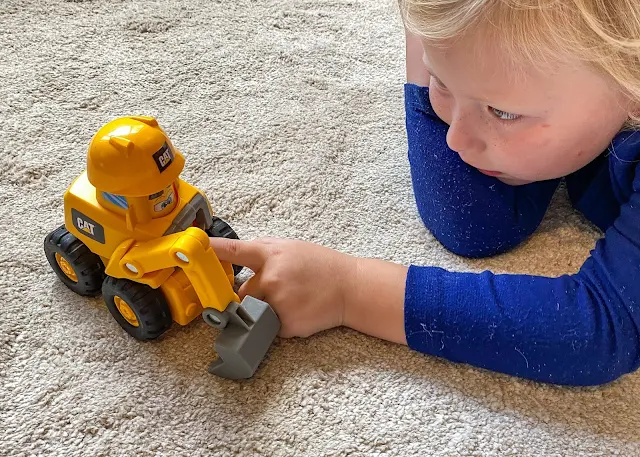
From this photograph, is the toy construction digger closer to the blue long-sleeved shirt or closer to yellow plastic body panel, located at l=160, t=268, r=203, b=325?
yellow plastic body panel, located at l=160, t=268, r=203, b=325

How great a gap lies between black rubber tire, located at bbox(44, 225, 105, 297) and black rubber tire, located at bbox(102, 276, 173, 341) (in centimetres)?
3

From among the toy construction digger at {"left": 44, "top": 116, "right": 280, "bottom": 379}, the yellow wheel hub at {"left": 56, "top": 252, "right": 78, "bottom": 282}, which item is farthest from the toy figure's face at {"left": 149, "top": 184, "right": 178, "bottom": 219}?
the yellow wheel hub at {"left": 56, "top": 252, "right": 78, "bottom": 282}

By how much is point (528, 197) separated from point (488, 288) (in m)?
0.17

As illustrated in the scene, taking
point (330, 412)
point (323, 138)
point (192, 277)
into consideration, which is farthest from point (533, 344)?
point (323, 138)

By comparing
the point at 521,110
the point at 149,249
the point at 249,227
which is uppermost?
the point at 521,110

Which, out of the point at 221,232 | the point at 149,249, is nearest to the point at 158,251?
the point at 149,249

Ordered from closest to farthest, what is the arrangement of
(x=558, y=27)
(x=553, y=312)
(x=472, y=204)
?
(x=558, y=27) → (x=553, y=312) → (x=472, y=204)

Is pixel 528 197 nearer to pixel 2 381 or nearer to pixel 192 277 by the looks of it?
pixel 192 277

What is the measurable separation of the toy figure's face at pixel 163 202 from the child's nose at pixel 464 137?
0.84ft

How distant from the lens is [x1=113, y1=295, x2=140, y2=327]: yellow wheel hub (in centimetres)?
65

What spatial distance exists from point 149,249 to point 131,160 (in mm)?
80

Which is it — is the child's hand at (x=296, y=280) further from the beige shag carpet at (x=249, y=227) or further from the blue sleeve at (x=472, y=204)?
the blue sleeve at (x=472, y=204)

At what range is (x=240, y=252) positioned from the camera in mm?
671

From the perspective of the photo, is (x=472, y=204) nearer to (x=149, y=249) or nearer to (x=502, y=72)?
(x=502, y=72)
